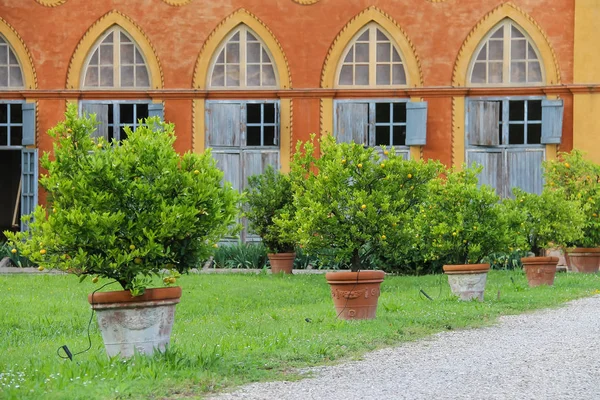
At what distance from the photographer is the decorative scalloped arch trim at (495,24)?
21078 millimetres

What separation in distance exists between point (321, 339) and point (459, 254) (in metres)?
→ 4.40

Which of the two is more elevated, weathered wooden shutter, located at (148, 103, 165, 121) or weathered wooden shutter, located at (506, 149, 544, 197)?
weathered wooden shutter, located at (148, 103, 165, 121)

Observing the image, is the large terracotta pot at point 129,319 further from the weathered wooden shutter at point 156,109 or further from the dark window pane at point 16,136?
the dark window pane at point 16,136

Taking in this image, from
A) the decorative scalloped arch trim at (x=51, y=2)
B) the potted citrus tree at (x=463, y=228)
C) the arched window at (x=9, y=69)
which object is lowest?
the potted citrus tree at (x=463, y=228)

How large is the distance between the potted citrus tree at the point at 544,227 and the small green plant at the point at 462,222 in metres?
1.86

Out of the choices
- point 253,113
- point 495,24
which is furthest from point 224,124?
point 495,24

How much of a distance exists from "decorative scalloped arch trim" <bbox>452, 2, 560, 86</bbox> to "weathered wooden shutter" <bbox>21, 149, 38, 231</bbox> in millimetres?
8742

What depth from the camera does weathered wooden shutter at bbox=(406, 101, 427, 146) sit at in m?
21.0

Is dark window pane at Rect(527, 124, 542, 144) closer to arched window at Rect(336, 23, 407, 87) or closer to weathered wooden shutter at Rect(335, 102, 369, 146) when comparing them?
arched window at Rect(336, 23, 407, 87)

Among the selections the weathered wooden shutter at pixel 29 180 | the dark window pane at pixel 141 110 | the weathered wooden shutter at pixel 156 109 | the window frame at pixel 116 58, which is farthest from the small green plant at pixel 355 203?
the weathered wooden shutter at pixel 29 180

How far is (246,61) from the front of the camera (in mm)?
21672

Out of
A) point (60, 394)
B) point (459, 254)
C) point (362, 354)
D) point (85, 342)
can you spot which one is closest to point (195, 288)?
point (459, 254)

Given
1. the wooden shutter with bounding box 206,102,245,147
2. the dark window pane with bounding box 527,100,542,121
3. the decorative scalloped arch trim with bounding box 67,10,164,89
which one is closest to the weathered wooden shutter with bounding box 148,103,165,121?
the decorative scalloped arch trim with bounding box 67,10,164,89

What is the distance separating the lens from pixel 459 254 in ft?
43.3
